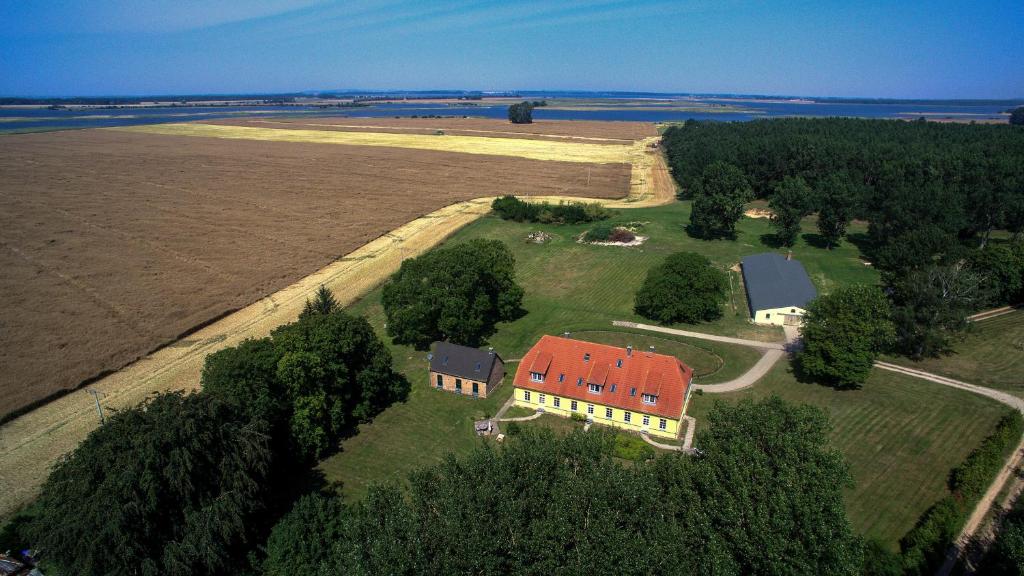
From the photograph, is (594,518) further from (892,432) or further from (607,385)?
(892,432)

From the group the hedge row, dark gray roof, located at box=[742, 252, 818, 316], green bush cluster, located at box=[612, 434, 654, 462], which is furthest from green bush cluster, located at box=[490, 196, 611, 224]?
the hedge row

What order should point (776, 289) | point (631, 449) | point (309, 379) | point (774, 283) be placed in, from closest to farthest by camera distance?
point (631, 449), point (309, 379), point (776, 289), point (774, 283)

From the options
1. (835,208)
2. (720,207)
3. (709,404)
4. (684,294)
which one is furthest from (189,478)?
(835,208)

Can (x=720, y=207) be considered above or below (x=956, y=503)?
below

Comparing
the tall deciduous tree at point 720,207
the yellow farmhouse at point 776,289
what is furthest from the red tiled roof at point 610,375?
the tall deciduous tree at point 720,207

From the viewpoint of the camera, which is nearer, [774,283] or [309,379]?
[309,379]

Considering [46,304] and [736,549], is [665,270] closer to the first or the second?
[736,549]

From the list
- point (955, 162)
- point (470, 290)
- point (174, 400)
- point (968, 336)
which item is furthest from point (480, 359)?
point (955, 162)
